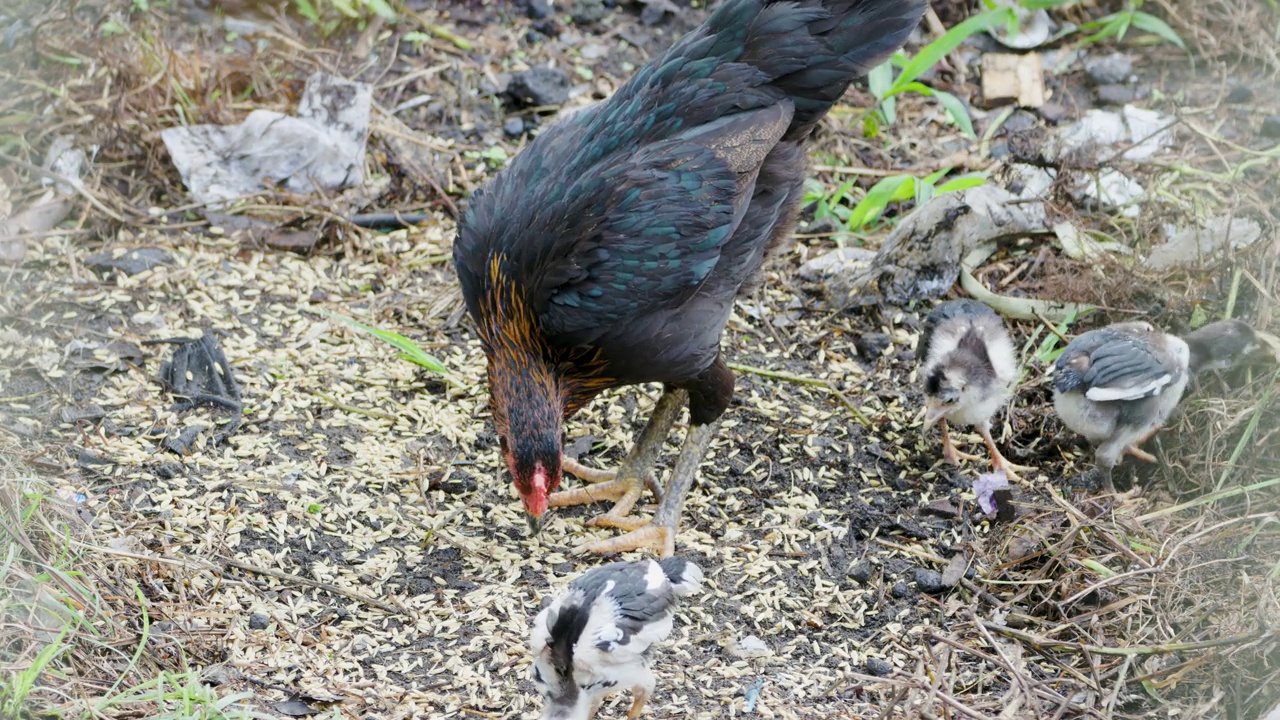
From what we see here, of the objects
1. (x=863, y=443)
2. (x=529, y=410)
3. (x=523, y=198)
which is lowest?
(x=863, y=443)

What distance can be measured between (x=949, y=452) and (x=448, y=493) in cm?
195

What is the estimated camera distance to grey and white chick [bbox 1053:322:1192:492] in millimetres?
4223

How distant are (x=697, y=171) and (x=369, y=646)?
1.86m

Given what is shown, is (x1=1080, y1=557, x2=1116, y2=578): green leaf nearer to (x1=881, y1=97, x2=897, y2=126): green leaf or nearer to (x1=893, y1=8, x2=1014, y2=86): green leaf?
(x1=893, y1=8, x2=1014, y2=86): green leaf

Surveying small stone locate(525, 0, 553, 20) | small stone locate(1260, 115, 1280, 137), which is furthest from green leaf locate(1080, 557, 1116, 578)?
small stone locate(525, 0, 553, 20)

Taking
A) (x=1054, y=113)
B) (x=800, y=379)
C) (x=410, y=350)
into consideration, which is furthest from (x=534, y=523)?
(x=1054, y=113)

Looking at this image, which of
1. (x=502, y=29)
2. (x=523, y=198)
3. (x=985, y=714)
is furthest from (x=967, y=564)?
(x=502, y=29)

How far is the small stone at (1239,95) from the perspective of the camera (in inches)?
244

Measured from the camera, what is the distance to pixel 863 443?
480 cm

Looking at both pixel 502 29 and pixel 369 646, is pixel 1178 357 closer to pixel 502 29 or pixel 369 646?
pixel 369 646

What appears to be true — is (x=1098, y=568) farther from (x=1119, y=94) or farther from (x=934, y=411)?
(x=1119, y=94)

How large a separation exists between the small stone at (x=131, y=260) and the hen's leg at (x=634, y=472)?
2.17 m

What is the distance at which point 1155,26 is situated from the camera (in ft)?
20.9

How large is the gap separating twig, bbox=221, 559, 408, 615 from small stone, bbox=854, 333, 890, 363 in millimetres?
2303
